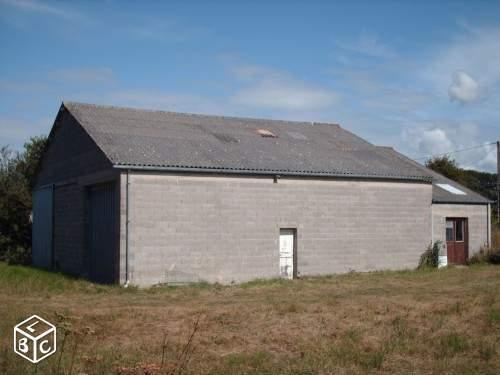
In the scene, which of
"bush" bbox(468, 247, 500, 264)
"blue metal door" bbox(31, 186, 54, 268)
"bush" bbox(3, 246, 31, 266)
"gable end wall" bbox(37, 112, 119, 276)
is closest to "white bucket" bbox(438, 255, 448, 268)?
"bush" bbox(468, 247, 500, 264)

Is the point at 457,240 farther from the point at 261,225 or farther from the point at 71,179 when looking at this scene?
the point at 71,179

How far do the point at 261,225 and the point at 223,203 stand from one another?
1.52 m

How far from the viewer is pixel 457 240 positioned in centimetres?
2695

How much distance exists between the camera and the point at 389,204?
944 inches

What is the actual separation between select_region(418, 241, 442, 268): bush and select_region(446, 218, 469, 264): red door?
1733 millimetres

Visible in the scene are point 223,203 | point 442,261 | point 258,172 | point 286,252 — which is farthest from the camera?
point 442,261

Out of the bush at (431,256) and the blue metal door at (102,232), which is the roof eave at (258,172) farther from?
the bush at (431,256)

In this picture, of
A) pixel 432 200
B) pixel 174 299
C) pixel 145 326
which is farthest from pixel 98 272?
pixel 432 200

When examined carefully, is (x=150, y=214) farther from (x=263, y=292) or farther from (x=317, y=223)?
(x=317, y=223)

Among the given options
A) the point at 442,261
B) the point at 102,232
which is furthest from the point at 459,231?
the point at 102,232

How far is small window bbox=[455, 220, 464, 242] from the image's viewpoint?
26969mm

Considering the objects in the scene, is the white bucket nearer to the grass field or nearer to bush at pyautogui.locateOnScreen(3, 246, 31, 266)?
the grass field

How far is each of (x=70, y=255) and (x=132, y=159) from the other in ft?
19.6

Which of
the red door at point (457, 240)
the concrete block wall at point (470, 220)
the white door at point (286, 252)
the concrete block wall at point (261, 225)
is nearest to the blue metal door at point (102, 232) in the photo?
the concrete block wall at point (261, 225)
